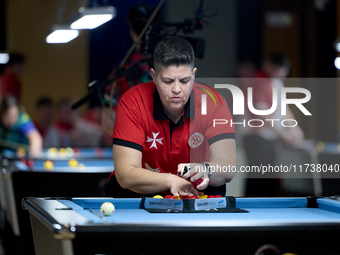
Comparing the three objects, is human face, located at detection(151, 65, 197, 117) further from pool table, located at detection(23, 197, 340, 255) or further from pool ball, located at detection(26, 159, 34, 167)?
pool ball, located at detection(26, 159, 34, 167)

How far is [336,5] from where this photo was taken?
7.32 meters

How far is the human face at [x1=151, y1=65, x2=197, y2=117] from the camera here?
2.16m

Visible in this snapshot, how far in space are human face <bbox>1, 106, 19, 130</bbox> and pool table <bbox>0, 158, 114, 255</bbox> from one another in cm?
114

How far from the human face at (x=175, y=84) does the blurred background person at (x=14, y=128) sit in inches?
119

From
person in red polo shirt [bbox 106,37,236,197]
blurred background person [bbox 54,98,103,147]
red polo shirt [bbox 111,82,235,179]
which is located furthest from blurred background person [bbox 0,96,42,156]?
red polo shirt [bbox 111,82,235,179]

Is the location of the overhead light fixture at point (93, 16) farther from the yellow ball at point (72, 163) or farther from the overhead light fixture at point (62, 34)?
the yellow ball at point (72, 163)

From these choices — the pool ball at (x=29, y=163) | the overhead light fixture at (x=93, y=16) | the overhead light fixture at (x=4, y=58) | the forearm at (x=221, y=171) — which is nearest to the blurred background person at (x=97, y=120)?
the overhead light fixture at (x=4, y=58)

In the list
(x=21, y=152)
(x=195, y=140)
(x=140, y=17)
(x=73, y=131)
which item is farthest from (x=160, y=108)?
(x=73, y=131)

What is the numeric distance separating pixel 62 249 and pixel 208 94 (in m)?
1.21

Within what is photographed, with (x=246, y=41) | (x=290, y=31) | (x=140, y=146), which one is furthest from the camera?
(x=290, y=31)

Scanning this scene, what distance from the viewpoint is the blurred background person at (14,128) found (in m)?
4.98

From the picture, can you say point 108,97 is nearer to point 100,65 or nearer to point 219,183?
point 219,183

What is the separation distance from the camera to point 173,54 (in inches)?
85.9

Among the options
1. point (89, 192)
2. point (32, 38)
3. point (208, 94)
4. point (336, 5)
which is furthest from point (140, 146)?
point (32, 38)
